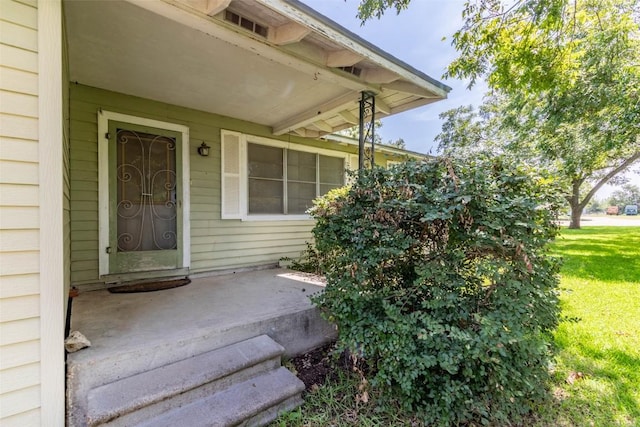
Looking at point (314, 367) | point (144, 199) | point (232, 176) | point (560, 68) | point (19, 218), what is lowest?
point (314, 367)

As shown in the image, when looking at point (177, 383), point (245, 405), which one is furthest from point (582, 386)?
point (177, 383)

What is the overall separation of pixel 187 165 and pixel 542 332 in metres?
4.19

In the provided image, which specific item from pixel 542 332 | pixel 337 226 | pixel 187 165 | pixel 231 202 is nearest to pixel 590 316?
pixel 542 332

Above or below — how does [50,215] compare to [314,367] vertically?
above

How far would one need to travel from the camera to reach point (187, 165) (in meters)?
3.92

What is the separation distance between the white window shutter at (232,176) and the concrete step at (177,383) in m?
2.41

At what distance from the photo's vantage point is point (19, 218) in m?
1.50

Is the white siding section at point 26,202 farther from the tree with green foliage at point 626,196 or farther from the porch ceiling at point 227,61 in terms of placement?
the tree with green foliage at point 626,196

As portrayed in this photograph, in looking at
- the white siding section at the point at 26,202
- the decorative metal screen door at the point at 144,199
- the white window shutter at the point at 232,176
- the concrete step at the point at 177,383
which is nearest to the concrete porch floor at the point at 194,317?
the concrete step at the point at 177,383

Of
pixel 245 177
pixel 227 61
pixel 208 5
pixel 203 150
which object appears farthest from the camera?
pixel 245 177

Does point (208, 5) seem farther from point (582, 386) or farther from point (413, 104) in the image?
point (582, 386)

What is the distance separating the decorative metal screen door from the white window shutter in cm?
60

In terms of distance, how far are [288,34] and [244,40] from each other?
14.1 inches

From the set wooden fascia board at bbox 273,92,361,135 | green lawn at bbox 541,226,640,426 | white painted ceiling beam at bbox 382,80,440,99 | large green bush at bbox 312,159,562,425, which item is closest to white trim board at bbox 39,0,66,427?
large green bush at bbox 312,159,562,425
